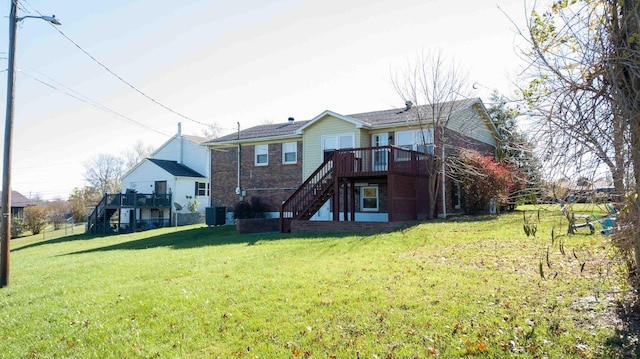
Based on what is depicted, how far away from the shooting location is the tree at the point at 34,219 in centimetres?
3756

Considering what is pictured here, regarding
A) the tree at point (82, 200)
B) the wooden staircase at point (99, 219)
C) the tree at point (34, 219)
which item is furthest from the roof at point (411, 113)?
the tree at point (82, 200)

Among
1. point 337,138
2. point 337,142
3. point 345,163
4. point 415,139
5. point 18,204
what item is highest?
point 337,138

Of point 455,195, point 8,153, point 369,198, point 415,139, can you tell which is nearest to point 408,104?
point 415,139

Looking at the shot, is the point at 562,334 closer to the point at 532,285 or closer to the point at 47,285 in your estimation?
the point at 532,285

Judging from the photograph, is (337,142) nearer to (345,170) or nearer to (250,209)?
(345,170)

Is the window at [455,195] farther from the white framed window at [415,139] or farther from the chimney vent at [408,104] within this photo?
the chimney vent at [408,104]

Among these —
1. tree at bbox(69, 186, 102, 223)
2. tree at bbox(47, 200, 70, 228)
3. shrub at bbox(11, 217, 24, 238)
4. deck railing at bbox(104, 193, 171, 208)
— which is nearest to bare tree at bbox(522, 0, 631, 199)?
deck railing at bbox(104, 193, 171, 208)

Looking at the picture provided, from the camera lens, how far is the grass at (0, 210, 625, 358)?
519 centimetres

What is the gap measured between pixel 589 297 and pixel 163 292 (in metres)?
6.94

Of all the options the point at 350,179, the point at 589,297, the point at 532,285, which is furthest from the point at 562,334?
the point at 350,179

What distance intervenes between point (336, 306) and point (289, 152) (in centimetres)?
1746

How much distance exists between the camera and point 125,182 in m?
35.2

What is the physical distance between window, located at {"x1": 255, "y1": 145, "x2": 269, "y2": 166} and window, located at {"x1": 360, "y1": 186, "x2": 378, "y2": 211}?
251 inches

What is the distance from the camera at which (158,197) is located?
1236 inches
